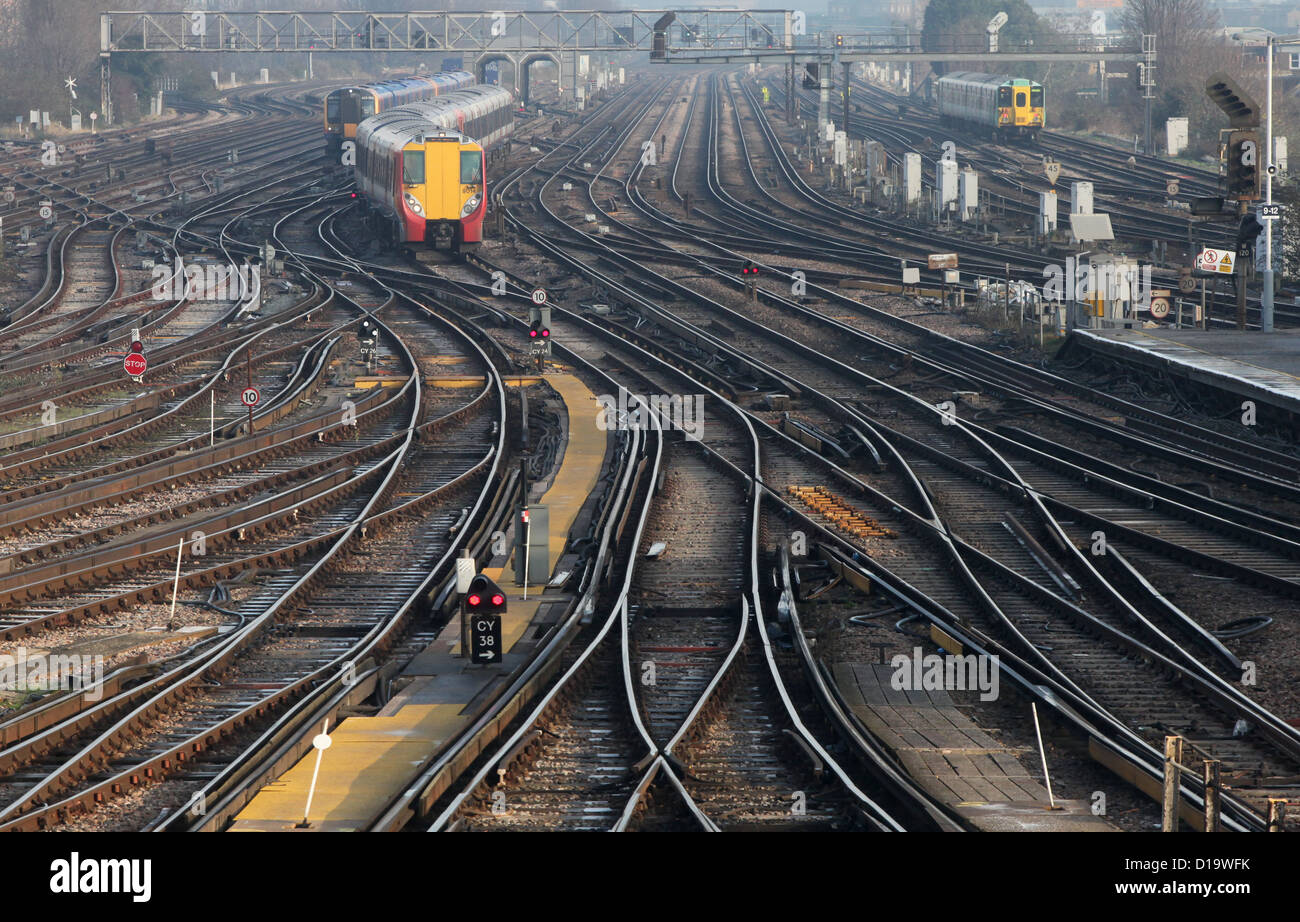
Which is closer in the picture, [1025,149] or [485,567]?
[485,567]

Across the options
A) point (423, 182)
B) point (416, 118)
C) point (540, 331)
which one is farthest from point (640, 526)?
point (416, 118)

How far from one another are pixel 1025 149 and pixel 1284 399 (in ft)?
166

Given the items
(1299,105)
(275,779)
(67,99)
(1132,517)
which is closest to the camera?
(275,779)

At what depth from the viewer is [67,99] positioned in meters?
82.6

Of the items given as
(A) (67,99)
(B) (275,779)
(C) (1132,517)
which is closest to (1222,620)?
(C) (1132,517)

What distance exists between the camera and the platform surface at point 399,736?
10812 millimetres

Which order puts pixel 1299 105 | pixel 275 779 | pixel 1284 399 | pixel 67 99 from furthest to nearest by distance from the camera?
1. pixel 67 99
2. pixel 1299 105
3. pixel 1284 399
4. pixel 275 779
